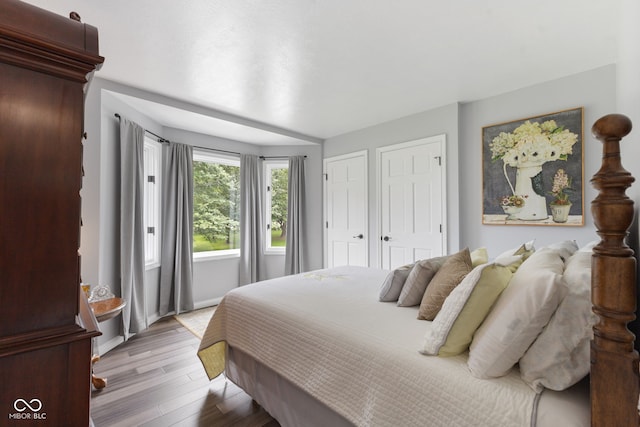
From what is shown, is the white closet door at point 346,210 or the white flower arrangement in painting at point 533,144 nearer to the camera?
the white flower arrangement in painting at point 533,144

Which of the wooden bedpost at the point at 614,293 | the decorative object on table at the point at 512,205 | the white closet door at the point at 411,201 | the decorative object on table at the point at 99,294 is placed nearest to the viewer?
the wooden bedpost at the point at 614,293

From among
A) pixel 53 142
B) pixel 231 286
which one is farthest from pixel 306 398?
pixel 231 286

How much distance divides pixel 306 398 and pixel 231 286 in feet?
10.3

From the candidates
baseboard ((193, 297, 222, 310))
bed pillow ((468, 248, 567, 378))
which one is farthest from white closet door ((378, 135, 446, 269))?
baseboard ((193, 297, 222, 310))

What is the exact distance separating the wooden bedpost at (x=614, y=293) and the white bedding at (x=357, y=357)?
20 cm

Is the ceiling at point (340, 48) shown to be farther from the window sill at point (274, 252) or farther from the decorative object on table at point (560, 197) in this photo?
the window sill at point (274, 252)

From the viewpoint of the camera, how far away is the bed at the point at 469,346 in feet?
2.51

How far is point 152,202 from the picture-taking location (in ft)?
12.0

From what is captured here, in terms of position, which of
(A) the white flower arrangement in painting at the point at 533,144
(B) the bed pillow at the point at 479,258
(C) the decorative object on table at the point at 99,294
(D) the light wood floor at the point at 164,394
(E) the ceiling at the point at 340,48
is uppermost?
(E) the ceiling at the point at 340,48

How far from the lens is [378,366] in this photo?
1223mm

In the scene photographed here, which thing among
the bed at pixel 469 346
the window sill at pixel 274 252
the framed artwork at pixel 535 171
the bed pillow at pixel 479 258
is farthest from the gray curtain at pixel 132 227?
the framed artwork at pixel 535 171

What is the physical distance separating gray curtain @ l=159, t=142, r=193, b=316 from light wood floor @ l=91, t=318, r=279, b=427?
36.1 inches

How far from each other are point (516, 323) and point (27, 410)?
1.35 meters

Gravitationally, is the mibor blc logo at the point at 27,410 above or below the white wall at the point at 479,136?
below
